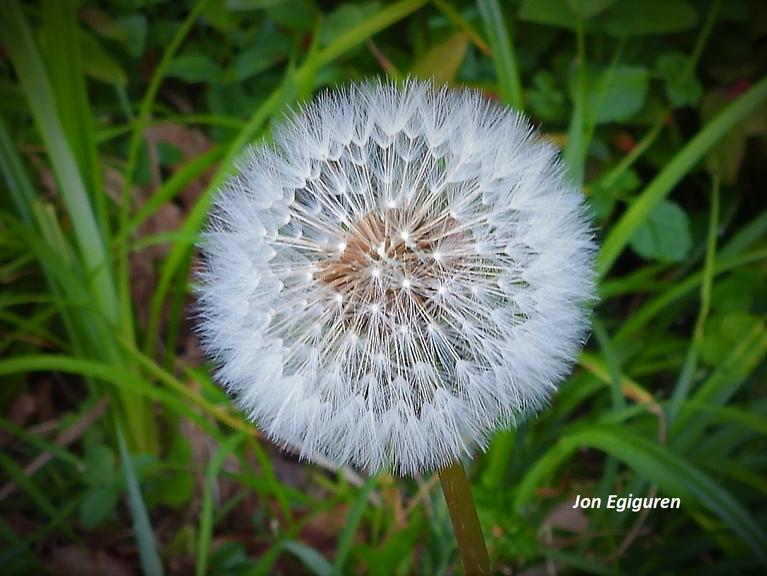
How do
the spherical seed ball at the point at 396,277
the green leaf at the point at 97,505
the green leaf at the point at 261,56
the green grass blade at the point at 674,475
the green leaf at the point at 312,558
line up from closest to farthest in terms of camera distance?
the spherical seed ball at the point at 396,277 → the green grass blade at the point at 674,475 → the green leaf at the point at 312,558 → the green leaf at the point at 97,505 → the green leaf at the point at 261,56

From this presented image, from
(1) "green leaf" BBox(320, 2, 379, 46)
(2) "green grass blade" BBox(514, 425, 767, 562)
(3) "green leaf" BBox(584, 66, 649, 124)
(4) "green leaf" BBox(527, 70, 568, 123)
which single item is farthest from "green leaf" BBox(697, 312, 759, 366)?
(1) "green leaf" BBox(320, 2, 379, 46)

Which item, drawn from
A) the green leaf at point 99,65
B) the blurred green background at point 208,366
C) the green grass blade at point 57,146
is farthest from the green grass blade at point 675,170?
the green leaf at point 99,65

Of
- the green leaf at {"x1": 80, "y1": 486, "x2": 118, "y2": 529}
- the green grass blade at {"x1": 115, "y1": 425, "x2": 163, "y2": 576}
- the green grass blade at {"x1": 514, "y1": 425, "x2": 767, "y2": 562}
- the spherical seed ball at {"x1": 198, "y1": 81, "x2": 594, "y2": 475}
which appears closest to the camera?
the spherical seed ball at {"x1": 198, "y1": 81, "x2": 594, "y2": 475}

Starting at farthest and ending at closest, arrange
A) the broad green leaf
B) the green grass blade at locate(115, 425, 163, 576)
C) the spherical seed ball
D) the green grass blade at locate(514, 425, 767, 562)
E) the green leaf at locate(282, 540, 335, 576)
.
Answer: the broad green leaf, the green leaf at locate(282, 540, 335, 576), the green grass blade at locate(115, 425, 163, 576), the green grass blade at locate(514, 425, 767, 562), the spherical seed ball

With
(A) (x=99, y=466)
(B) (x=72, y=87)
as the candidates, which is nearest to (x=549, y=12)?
(B) (x=72, y=87)

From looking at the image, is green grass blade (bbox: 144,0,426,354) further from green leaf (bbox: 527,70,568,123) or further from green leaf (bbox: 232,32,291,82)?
green leaf (bbox: 527,70,568,123)

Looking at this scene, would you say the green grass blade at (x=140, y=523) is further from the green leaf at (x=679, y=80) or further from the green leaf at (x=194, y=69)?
the green leaf at (x=679, y=80)
